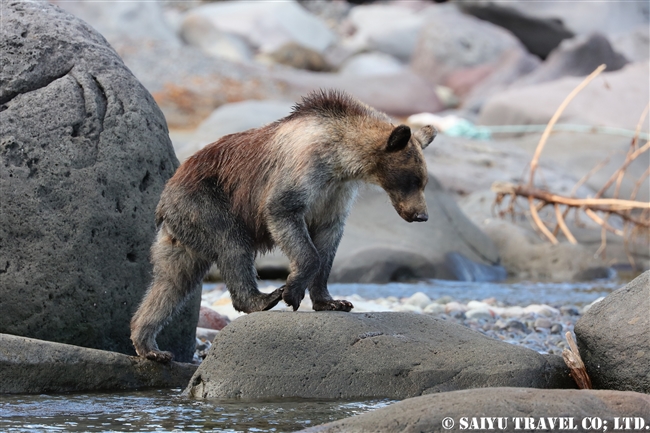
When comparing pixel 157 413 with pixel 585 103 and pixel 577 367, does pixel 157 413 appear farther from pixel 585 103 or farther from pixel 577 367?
pixel 585 103

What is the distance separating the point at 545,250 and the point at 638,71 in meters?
10.6

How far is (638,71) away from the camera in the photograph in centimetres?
2250

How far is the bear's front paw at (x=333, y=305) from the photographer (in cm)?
630

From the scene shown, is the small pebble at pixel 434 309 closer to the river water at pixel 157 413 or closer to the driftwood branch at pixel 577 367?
the driftwood branch at pixel 577 367

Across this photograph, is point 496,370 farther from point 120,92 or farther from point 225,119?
point 225,119

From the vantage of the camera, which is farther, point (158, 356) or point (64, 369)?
point (158, 356)

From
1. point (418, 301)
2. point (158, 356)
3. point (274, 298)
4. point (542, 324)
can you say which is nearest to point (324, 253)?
point (274, 298)

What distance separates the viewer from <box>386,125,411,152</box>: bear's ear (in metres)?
5.98

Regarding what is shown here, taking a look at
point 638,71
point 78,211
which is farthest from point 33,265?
point 638,71

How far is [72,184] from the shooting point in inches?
254

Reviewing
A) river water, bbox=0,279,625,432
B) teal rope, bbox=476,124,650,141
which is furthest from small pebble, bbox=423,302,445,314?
teal rope, bbox=476,124,650,141

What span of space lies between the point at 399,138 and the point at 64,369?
8.31ft

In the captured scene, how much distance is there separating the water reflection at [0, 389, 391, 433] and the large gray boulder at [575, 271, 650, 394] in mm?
1288

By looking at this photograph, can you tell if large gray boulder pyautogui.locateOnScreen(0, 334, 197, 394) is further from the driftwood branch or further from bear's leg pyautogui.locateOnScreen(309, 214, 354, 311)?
the driftwood branch
